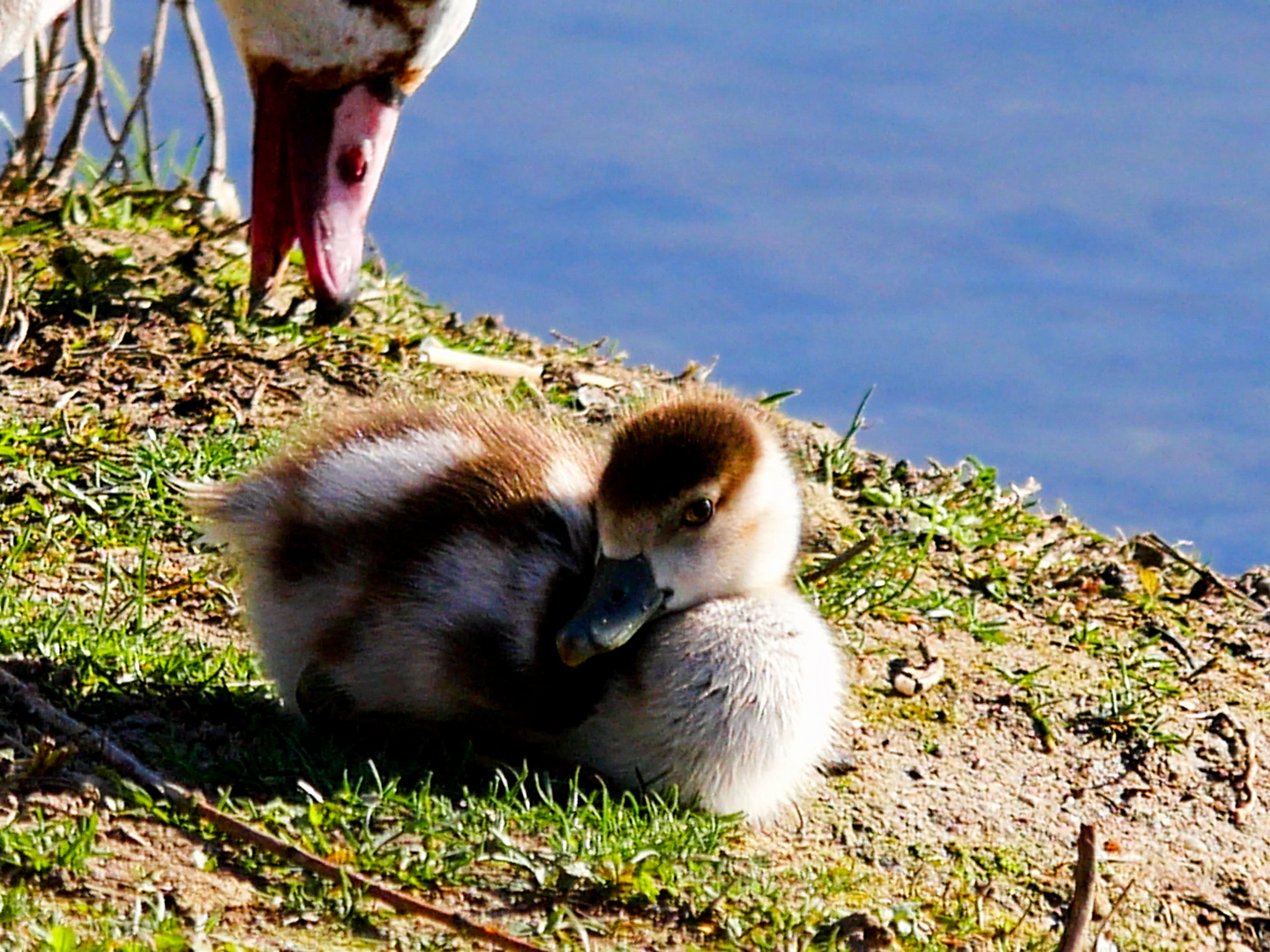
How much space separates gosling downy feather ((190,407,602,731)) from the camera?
3748mm

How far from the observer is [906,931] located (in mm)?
3564

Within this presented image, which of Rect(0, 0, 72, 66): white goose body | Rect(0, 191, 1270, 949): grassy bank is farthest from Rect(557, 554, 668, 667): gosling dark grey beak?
Rect(0, 0, 72, 66): white goose body

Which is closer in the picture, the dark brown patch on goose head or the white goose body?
the dark brown patch on goose head

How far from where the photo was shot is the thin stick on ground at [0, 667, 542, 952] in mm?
3125

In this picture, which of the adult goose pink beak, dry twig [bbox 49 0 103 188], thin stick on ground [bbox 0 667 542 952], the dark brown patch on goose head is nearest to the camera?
thin stick on ground [bbox 0 667 542 952]

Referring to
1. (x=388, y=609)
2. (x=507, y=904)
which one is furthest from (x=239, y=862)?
(x=388, y=609)

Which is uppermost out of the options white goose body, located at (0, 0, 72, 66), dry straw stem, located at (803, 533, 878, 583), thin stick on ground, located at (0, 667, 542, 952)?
white goose body, located at (0, 0, 72, 66)

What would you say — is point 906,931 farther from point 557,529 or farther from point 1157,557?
point 1157,557

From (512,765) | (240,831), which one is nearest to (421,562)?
(512,765)

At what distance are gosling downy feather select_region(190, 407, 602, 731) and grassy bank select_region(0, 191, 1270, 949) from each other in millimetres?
139

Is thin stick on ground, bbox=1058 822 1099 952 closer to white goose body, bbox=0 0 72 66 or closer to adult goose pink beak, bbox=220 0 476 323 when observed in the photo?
adult goose pink beak, bbox=220 0 476 323

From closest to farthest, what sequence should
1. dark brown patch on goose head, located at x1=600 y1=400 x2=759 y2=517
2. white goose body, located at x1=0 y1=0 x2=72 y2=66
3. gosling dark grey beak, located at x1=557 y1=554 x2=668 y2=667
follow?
gosling dark grey beak, located at x1=557 y1=554 x2=668 y2=667, dark brown patch on goose head, located at x1=600 y1=400 x2=759 y2=517, white goose body, located at x1=0 y1=0 x2=72 y2=66

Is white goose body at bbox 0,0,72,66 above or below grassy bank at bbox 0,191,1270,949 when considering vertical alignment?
above

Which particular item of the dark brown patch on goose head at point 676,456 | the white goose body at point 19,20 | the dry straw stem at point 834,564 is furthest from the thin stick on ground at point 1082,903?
the white goose body at point 19,20
